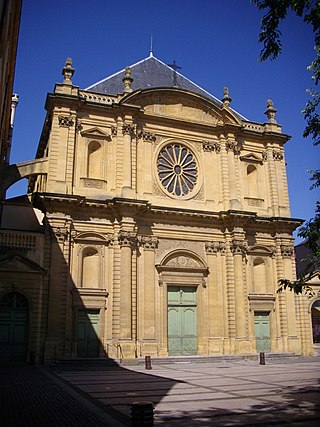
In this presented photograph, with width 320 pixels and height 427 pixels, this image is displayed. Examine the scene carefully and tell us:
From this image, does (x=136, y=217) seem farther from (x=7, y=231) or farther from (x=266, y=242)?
(x=266, y=242)

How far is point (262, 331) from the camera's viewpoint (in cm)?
2455

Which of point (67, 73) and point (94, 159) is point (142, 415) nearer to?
point (94, 159)

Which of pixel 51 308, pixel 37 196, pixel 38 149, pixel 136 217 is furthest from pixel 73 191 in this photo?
pixel 38 149

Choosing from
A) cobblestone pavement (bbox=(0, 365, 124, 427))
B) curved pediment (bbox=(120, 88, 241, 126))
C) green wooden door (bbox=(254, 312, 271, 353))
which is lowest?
cobblestone pavement (bbox=(0, 365, 124, 427))

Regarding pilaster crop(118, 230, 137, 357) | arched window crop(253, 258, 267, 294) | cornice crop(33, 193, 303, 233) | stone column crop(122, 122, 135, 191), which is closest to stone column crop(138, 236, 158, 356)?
pilaster crop(118, 230, 137, 357)

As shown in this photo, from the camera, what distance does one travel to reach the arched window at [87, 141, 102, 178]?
2364cm

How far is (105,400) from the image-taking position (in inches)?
416

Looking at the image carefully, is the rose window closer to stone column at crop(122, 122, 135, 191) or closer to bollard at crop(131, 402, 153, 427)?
stone column at crop(122, 122, 135, 191)

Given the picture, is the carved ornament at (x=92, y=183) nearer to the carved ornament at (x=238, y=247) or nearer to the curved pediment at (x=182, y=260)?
the curved pediment at (x=182, y=260)

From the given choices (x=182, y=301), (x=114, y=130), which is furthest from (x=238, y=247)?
(x=114, y=130)

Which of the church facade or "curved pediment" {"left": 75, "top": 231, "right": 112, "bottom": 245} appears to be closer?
the church facade

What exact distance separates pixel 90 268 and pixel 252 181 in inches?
455

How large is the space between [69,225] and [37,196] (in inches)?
81.6

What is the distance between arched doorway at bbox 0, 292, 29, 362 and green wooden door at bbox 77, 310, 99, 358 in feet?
8.28
